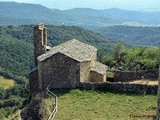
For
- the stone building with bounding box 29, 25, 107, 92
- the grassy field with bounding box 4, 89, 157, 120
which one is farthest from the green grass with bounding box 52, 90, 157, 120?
the stone building with bounding box 29, 25, 107, 92

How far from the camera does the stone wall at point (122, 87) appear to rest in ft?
86.3

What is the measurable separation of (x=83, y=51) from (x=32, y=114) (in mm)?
10228

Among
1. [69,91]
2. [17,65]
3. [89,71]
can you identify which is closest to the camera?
[69,91]

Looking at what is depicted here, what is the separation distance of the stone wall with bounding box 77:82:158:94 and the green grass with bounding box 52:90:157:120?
2.46 feet

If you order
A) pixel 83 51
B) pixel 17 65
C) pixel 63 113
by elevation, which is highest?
pixel 83 51

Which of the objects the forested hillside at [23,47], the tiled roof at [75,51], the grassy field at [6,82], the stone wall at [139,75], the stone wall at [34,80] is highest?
the tiled roof at [75,51]

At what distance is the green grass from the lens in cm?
2198

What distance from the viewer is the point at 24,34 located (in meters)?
175

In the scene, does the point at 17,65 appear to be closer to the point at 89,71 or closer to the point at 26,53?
the point at 26,53

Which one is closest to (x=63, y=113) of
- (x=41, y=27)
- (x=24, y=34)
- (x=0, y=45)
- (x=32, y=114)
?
(x=32, y=114)

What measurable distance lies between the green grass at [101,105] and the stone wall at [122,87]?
749 mm

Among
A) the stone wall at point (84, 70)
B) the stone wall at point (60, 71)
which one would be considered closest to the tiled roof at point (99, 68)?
the stone wall at point (84, 70)

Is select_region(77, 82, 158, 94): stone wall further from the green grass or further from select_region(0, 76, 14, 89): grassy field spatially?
select_region(0, 76, 14, 89): grassy field

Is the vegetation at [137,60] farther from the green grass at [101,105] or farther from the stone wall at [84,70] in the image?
the green grass at [101,105]
